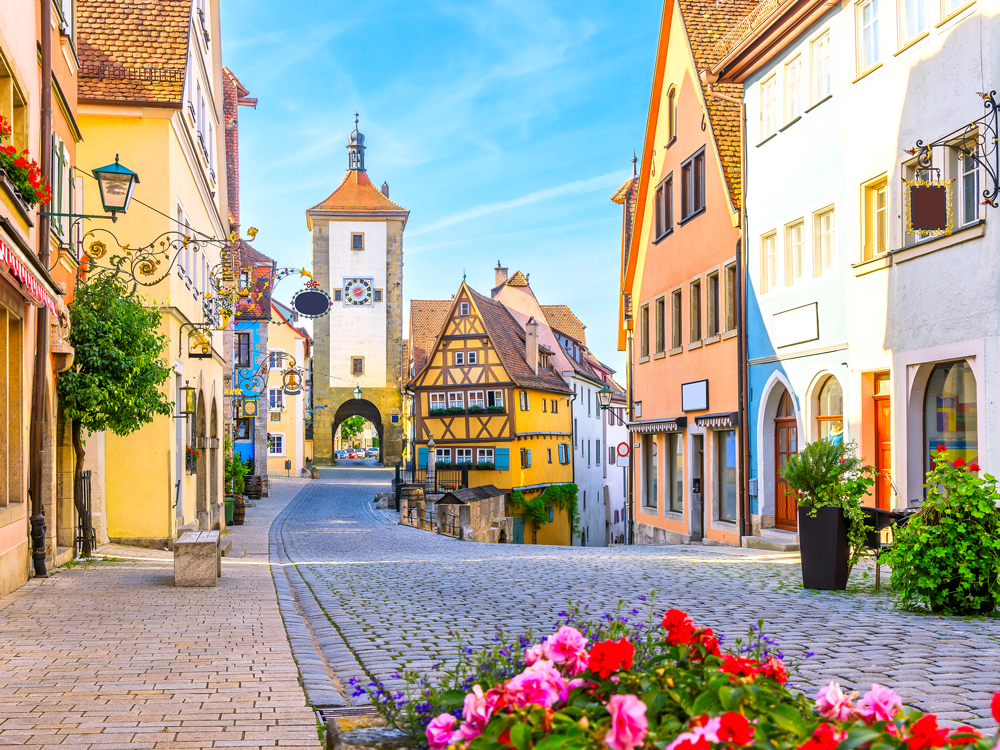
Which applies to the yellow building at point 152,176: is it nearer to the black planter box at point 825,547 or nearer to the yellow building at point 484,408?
the black planter box at point 825,547

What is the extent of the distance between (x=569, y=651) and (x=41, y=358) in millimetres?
9673

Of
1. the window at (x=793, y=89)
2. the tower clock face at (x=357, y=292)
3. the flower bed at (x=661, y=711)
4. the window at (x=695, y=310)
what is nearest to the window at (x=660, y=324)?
the window at (x=695, y=310)

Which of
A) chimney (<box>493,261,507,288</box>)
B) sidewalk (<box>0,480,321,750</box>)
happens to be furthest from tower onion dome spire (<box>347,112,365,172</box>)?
sidewalk (<box>0,480,321,750</box>)

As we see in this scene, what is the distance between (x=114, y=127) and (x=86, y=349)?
535 cm

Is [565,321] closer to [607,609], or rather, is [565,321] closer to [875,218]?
[875,218]

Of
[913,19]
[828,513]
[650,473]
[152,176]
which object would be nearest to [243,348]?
[650,473]

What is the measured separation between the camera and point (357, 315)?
63125 mm

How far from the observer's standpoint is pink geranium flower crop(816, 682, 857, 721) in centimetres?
230

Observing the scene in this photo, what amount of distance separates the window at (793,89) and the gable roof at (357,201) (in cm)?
4911

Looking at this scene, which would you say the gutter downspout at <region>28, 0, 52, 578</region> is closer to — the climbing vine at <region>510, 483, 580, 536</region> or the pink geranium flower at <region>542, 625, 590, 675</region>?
the pink geranium flower at <region>542, 625, 590, 675</region>

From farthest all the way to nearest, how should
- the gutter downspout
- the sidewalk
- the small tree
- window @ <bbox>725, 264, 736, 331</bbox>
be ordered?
window @ <bbox>725, 264, 736, 331</bbox> → the small tree → the gutter downspout → the sidewalk

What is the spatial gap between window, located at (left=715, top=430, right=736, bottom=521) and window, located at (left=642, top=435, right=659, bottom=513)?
3.93 metres

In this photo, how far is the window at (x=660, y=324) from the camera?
73.9 feet

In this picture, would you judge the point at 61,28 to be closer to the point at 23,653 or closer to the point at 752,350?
the point at 23,653
